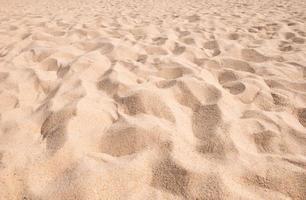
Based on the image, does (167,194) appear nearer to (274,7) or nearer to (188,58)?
(188,58)

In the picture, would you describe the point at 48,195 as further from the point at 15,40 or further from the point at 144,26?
the point at 144,26

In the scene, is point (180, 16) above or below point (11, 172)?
below

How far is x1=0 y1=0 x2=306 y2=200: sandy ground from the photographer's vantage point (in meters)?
1.07

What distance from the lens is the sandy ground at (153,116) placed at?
1.07 meters

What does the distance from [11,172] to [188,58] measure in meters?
1.56

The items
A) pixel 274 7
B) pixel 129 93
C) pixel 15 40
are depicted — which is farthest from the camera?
pixel 274 7

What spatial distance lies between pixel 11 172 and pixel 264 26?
3087 mm

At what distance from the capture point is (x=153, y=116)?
4.74 feet

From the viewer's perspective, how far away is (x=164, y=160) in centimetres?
116

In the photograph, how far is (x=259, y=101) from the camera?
1645 mm

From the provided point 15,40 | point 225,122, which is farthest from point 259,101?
point 15,40

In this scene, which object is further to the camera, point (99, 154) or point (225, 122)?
point (225, 122)

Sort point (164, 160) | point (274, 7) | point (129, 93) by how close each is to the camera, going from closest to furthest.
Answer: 1. point (164, 160)
2. point (129, 93)
3. point (274, 7)

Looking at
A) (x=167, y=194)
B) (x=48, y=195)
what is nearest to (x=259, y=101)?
(x=167, y=194)
